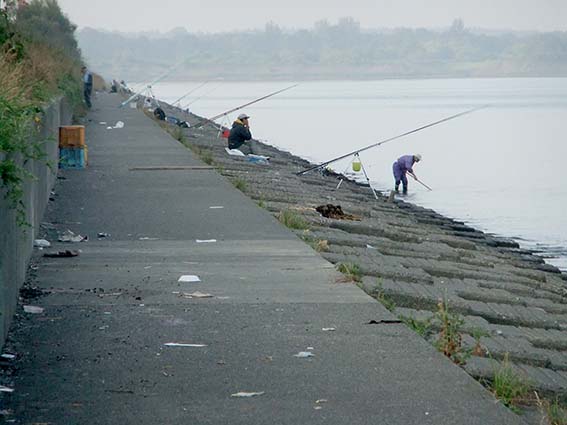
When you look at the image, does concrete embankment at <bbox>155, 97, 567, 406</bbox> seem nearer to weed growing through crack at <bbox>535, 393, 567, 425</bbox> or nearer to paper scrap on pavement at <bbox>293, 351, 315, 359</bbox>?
weed growing through crack at <bbox>535, 393, 567, 425</bbox>

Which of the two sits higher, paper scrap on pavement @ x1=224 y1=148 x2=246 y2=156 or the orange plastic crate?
the orange plastic crate

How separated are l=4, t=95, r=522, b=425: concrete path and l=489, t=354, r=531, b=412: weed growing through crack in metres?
0.22

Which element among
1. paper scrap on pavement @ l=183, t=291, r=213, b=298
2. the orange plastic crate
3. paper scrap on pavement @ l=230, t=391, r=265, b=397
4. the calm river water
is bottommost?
the calm river water

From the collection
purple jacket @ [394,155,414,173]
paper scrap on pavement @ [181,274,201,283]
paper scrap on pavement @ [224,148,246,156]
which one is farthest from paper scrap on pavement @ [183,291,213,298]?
purple jacket @ [394,155,414,173]

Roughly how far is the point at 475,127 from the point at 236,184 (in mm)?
69430

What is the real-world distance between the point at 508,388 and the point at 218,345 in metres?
1.75

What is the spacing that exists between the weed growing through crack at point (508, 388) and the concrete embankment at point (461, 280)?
15 centimetres

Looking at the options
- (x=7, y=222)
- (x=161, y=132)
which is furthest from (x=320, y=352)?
(x=161, y=132)

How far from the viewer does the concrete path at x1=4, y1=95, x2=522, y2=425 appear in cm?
622

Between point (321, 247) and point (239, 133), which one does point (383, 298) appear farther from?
point (239, 133)

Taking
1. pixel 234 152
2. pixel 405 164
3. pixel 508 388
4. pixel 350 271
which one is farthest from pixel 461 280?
pixel 405 164

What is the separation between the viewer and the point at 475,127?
8606 cm

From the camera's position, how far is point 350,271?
10320mm

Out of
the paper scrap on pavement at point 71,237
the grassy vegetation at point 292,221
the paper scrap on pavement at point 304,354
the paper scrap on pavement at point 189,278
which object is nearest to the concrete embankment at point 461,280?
the grassy vegetation at point 292,221
